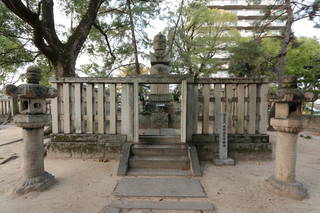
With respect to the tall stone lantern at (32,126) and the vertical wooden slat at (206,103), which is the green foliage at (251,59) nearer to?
the vertical wooden slat at (206,103)

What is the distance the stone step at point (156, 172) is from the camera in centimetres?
326

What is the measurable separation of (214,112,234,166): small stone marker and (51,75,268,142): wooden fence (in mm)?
374

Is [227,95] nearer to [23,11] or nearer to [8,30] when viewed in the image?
[23,11]

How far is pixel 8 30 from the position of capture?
6152 mm

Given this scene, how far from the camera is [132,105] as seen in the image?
13.4 feet

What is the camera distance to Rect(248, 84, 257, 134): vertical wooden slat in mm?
4086

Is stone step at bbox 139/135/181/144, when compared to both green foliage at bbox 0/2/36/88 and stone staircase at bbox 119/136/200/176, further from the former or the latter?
green foliage at bbox 0/2/36/88

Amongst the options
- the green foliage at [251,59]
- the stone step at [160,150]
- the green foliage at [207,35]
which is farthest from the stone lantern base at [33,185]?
the green foliage at [207,35]

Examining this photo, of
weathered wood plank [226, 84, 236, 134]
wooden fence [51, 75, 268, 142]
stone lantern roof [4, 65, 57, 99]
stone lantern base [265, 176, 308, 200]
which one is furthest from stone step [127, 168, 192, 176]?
stone lantern roof [4, 65, 57, 99]

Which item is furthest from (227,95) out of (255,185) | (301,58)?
(301,58)

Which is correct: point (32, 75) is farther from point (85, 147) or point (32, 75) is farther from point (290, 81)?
point (290, 81)

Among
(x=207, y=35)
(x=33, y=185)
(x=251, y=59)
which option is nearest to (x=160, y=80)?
(x=33, y=185)

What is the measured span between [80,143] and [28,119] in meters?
1.66

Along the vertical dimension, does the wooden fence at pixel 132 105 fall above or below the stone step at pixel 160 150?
above
